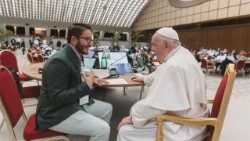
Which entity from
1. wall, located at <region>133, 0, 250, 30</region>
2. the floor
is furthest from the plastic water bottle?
wall, located at <region>133, 0, 250, 30</region>

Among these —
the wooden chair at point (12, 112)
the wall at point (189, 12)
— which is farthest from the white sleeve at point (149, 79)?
the wall at point (189, 12)

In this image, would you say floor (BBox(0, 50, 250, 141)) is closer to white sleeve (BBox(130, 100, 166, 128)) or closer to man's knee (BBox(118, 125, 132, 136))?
man's knee (BBox(118, 125, 132, 136))

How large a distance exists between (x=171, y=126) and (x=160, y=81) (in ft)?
1.09

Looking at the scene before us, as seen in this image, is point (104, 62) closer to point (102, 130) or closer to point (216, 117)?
point (102, 130)

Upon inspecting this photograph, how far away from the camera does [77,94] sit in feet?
7.00

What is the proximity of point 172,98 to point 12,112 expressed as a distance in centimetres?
116

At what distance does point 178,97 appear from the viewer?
1.89 m

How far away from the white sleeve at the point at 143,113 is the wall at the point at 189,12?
1750cm

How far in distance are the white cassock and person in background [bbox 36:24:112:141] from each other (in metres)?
0.40

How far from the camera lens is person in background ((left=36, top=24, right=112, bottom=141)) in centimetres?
207

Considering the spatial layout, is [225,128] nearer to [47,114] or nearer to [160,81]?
[160,81]

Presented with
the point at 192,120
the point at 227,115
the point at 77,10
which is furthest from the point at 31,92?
the point at 77,10

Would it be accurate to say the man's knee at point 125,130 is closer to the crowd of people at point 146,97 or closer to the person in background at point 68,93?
the crowd of people at point 146,97

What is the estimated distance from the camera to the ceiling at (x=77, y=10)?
129 feet
